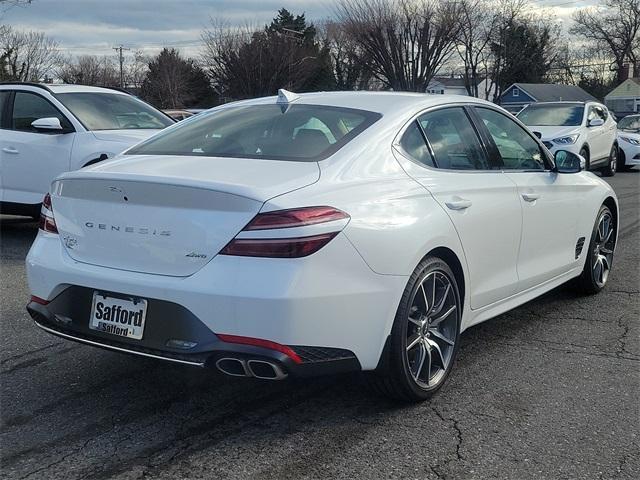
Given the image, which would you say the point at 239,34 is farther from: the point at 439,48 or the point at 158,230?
the point at 158,230

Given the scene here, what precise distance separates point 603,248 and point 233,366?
3.89 meters

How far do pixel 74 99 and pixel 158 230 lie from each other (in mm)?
5710

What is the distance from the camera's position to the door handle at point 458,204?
369 cm

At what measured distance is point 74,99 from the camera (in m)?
8.16

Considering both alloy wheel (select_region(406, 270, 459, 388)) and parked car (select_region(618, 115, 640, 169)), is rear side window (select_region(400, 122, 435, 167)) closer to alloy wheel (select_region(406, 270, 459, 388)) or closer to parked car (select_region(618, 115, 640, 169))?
alloy wheel (select_region(406, 270, 459, 388))

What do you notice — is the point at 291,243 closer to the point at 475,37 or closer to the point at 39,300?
the point at 39,300

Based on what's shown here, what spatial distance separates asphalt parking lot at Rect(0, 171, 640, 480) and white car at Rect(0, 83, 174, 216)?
3.40 metres

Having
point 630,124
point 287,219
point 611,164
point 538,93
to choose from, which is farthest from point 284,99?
point 538,93

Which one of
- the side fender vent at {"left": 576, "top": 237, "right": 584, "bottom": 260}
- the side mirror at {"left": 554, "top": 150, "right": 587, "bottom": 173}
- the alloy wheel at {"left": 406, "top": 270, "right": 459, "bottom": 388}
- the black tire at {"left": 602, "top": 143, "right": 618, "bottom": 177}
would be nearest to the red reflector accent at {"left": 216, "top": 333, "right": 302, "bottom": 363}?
the alloy wheel at {"left": 406, "top": 270, "right": 459, "bottom": 388}

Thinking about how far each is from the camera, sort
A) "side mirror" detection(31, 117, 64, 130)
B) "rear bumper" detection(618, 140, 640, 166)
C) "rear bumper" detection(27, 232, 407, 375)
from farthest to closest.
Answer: "rear bumper" detection(618, 140, 640, 166) < "side mirror" detection(31, 117, 64, 130) < "rear bumper" detection(27, 232, 407, 375)

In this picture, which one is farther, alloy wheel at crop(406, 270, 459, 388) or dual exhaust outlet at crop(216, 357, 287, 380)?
alloy wheel at crop(406, 270, 459, 388)

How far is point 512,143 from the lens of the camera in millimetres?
4801

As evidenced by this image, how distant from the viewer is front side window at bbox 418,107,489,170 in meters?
3.98

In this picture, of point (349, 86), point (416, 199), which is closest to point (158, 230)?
point (416, 199)
